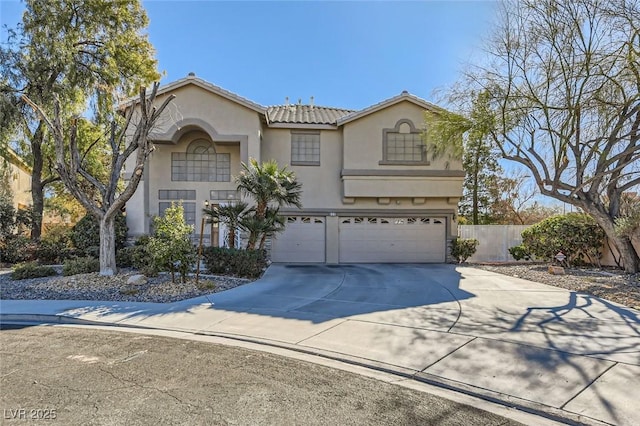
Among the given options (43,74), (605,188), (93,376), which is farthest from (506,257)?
(43,74)

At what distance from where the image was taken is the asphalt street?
3.65 metres

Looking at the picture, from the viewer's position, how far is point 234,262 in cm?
1159

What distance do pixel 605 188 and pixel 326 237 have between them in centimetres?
1052

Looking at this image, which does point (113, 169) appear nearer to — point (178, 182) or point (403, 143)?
point (178, 182)

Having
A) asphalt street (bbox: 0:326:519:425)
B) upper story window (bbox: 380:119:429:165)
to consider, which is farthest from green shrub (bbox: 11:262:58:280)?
upper story window (bbox: 380:119:429:165)

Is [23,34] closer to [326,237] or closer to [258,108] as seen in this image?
[258,108]

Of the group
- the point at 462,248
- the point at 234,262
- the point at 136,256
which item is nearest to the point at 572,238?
the point at 462,248

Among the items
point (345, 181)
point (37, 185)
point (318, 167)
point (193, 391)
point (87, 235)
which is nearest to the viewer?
point (193, 391)

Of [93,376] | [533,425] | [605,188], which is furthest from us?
[605,188]

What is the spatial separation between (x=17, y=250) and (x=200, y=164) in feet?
24.8

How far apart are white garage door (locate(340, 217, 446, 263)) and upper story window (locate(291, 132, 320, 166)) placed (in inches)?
119

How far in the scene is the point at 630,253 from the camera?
1220 centimetres

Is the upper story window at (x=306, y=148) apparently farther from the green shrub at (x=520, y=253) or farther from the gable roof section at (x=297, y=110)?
the green shrub at (x=520, y=253)

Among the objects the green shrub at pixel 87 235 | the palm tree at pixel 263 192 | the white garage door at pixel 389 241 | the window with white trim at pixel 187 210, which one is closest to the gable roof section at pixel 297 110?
the window with white trim at pixel 187 210
